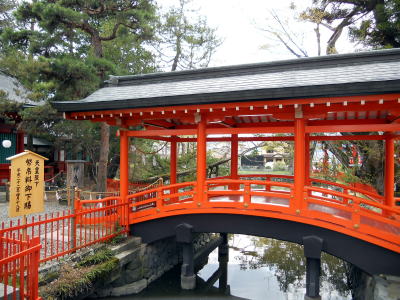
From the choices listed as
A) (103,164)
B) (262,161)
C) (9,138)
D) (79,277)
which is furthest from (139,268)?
(262,161)

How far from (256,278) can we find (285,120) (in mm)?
5316

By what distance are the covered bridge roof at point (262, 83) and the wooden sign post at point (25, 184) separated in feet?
8.04

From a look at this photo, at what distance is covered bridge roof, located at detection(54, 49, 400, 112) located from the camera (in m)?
5.73

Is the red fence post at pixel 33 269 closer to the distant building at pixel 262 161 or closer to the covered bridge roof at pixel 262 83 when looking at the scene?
the covered bridge roof at pixel 262 83

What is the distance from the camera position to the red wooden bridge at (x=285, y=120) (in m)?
5.86

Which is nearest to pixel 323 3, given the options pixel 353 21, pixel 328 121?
pixel 353 21

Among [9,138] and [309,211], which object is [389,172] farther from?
[9,138]

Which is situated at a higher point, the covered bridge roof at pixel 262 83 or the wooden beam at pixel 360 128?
the covered bridge roof at pixel 262 83

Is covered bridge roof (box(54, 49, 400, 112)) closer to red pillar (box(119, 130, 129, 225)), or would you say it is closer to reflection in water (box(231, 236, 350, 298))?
red pillar (box(119, 130, 129, 225))

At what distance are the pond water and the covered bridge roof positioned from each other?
194 inches

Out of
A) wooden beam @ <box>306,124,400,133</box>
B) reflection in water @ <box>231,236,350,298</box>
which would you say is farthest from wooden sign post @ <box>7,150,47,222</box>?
reflection in water @ <box>231,236,350,298</box>

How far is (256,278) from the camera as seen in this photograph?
952 centimetres

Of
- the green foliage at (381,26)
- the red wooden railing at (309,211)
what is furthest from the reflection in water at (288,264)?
the green foliage at (381,26)

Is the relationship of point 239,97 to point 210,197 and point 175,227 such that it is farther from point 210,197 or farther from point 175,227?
point 210,197
